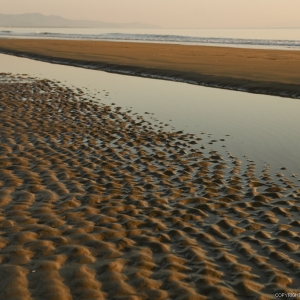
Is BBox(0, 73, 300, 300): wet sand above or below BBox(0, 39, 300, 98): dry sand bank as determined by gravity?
below

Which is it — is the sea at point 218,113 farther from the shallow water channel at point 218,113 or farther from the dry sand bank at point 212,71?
the dry sand bank at point 212,71

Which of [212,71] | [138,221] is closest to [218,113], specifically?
[138,221]

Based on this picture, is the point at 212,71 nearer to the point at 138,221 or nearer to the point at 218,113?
the point at 218,113

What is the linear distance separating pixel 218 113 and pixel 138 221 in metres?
12.2

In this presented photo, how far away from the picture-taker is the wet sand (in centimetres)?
644

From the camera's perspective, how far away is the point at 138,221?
337 inches

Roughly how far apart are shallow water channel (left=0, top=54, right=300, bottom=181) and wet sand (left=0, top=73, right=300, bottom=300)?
1115 millimetres

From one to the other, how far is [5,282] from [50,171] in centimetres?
527

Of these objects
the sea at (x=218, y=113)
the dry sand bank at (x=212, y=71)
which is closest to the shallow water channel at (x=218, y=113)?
the sea at (x=218, y=113)

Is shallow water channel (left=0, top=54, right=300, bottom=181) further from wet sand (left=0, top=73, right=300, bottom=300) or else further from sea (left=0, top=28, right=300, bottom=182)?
wet sand (left=0, top=73, right=300, bottom=300)

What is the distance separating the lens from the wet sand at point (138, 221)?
644 centimetres

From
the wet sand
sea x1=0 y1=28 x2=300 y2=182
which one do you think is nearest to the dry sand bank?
sea x1=0 y1=28 x2=300 y2=182

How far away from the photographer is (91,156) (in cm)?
1288

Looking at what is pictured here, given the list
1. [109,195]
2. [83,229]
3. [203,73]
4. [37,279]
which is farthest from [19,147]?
[203,73]
